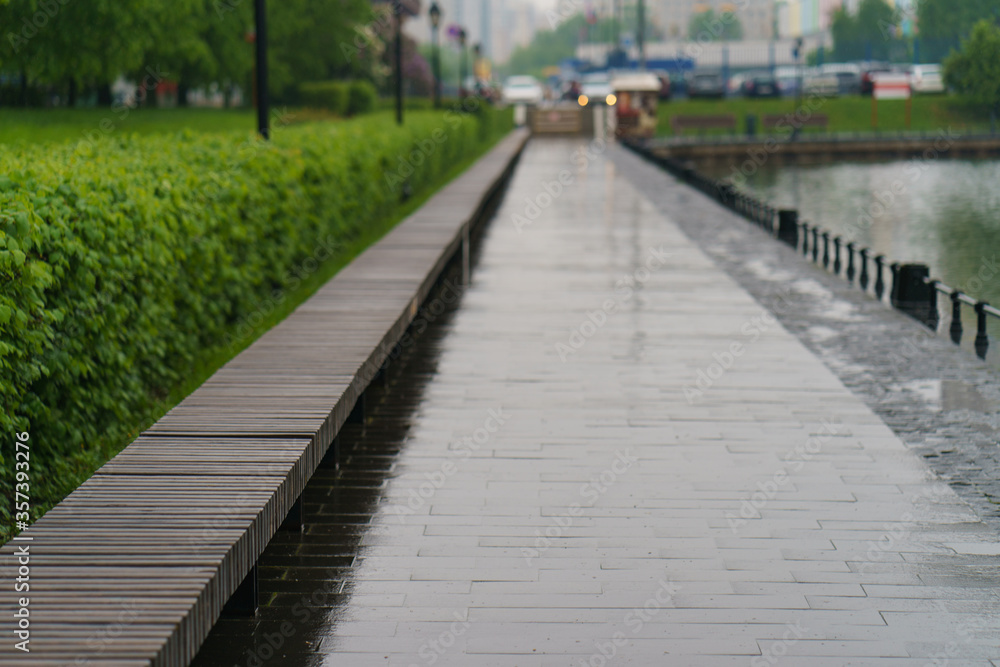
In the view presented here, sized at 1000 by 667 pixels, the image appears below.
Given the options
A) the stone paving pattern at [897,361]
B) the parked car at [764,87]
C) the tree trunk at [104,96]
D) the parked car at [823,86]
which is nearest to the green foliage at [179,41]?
the tree trunk at [104,96]

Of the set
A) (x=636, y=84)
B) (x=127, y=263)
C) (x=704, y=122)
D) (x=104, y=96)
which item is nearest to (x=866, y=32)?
(x=704, y=122)

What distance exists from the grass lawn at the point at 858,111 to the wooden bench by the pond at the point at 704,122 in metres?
1.20

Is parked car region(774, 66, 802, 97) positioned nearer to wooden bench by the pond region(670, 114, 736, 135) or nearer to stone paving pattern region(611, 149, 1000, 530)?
wooden bench by the pond region(670, 114, 736, 135)

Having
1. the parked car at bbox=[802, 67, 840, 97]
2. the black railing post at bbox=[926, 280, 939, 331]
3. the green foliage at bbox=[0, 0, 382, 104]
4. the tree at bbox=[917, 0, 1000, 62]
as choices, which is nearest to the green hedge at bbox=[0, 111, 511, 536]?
the black railing post at bbox=[926, 280, 939, 331]

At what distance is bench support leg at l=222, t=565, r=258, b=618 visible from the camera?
5195mm

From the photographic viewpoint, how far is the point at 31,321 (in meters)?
6.14

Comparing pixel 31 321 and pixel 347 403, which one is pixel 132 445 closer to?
pixel 31 321

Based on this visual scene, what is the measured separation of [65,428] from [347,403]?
4.99 ft

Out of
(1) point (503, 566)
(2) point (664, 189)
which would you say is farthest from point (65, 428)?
(2) point (664, 189)

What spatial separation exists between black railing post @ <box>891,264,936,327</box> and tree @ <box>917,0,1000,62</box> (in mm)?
66670

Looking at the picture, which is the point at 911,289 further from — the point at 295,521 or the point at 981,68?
the point at 981,68

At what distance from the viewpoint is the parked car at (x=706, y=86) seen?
6269cm

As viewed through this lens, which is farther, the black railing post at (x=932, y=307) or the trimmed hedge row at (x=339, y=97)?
the trimmed hedge row at (x=339, y=97)

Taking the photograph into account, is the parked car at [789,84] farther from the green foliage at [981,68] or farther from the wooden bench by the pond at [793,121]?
the wooden bench by the pond at [793,121]
